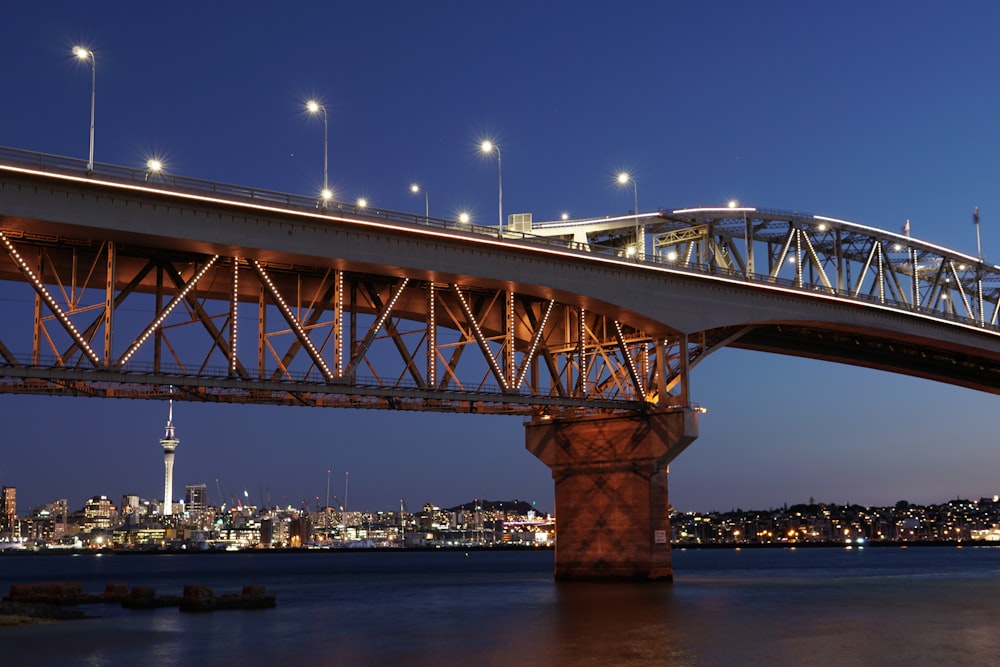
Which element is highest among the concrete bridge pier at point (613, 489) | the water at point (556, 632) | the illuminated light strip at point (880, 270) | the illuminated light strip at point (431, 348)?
the illuminated light strip at point (880, 270)

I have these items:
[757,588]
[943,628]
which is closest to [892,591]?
[757,588]

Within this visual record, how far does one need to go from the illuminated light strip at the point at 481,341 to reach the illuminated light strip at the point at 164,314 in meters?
12.1

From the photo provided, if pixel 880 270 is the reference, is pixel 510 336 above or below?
below

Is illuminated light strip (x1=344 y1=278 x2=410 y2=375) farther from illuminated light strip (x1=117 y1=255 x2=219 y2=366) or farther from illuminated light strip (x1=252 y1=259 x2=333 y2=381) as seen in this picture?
illuminated light strip (x1=117 y1=255 x2=219 y2=366)

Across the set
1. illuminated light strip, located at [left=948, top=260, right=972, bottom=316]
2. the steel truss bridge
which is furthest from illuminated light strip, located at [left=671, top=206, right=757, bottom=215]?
illuminated light strip, located at [left=948, top=260, right=972, bottom=316]

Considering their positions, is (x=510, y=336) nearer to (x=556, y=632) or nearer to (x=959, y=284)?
(x=556, y=632)

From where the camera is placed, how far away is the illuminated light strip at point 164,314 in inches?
1700

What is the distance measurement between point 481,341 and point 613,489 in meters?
15.9

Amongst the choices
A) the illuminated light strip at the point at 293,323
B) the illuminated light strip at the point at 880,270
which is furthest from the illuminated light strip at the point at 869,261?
the illuminated light strip at the point at 293,323

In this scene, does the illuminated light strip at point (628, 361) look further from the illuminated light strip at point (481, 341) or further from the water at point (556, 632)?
the water at point (556, 632)

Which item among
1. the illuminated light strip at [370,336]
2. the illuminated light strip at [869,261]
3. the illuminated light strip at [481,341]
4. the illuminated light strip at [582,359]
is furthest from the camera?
the illuminated light strip at [869,261]

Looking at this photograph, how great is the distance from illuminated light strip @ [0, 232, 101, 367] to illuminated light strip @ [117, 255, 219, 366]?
1160 mm

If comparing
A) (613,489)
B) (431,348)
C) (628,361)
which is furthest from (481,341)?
(613,489)

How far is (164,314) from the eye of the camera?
44.8 metres
